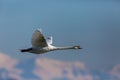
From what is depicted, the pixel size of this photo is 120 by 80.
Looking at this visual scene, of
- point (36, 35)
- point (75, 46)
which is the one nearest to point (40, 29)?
point (36, 35)

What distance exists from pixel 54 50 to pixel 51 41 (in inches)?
178

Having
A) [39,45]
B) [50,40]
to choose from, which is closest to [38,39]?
[39,45]

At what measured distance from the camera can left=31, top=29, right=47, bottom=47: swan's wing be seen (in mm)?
68812

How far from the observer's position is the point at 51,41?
76000mm

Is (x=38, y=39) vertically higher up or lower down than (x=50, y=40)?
lower down

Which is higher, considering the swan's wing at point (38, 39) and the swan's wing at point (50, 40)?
the swan's wing at point (50, 40)

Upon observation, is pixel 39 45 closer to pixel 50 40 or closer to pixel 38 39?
pixel 38 39

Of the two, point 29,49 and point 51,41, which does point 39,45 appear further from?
point 51,41

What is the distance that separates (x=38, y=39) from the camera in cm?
6956

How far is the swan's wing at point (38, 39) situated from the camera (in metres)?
68.8

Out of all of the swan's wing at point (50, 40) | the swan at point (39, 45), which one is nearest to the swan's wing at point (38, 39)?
the swan at point (39, 45)

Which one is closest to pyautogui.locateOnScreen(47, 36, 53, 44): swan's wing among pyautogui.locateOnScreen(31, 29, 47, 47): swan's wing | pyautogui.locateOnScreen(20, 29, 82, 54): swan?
pyautogui.locateOnScreen(20, 29, 82, 54): swan

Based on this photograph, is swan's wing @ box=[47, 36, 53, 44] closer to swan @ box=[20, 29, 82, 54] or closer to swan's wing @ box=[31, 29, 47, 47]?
swan @ box=[20, 29, 82, 54]

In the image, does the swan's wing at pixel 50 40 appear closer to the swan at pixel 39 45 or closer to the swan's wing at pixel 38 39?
the swan at pixel 39 45
